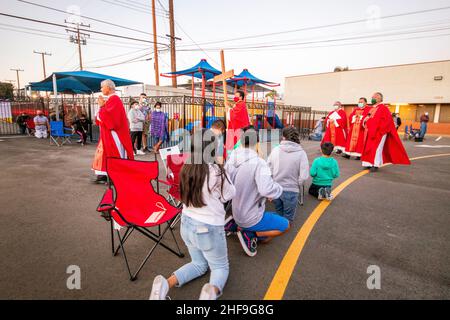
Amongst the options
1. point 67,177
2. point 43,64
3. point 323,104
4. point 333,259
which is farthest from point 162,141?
Answer: point 43,64

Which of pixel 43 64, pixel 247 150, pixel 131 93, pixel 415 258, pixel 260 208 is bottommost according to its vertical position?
pixel 415 258

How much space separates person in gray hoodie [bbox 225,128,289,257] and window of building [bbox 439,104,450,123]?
2927cm

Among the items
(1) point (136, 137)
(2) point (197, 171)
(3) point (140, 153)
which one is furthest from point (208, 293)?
(1) point (136, 137)

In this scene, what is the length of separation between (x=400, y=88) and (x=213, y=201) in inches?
1173

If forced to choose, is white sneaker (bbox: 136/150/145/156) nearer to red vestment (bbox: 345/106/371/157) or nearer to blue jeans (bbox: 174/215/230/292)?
blue jeans (bbox: 174/215/230/292)

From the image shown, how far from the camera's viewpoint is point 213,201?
7.23ft

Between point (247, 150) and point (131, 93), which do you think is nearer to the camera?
point (247, 150)

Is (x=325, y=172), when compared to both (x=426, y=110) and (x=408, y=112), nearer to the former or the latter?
(x=408, y=112)

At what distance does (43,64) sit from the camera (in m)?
50.1

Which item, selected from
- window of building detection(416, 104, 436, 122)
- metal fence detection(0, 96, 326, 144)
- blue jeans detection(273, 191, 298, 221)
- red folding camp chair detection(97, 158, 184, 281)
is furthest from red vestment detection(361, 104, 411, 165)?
window of building detection(416, 104, 436, 122)

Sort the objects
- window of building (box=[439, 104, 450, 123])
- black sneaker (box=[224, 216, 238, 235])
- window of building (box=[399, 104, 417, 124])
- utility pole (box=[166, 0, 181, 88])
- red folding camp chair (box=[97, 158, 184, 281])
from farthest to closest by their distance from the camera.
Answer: window of building (box=[399, 104, 417, 124])
window of building (box=[439, 104, 450, 123])
utility pole (box=[166, 0, 181, 88])
black sneaker (box=[224, 216, 238, 235])
red folding camp chair (box=[97, 158, 184, 281])

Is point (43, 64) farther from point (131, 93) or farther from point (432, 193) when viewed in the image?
point (432, 193)

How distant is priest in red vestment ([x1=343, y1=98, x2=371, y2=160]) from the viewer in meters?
8.73

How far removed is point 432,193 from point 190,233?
5486 mm
